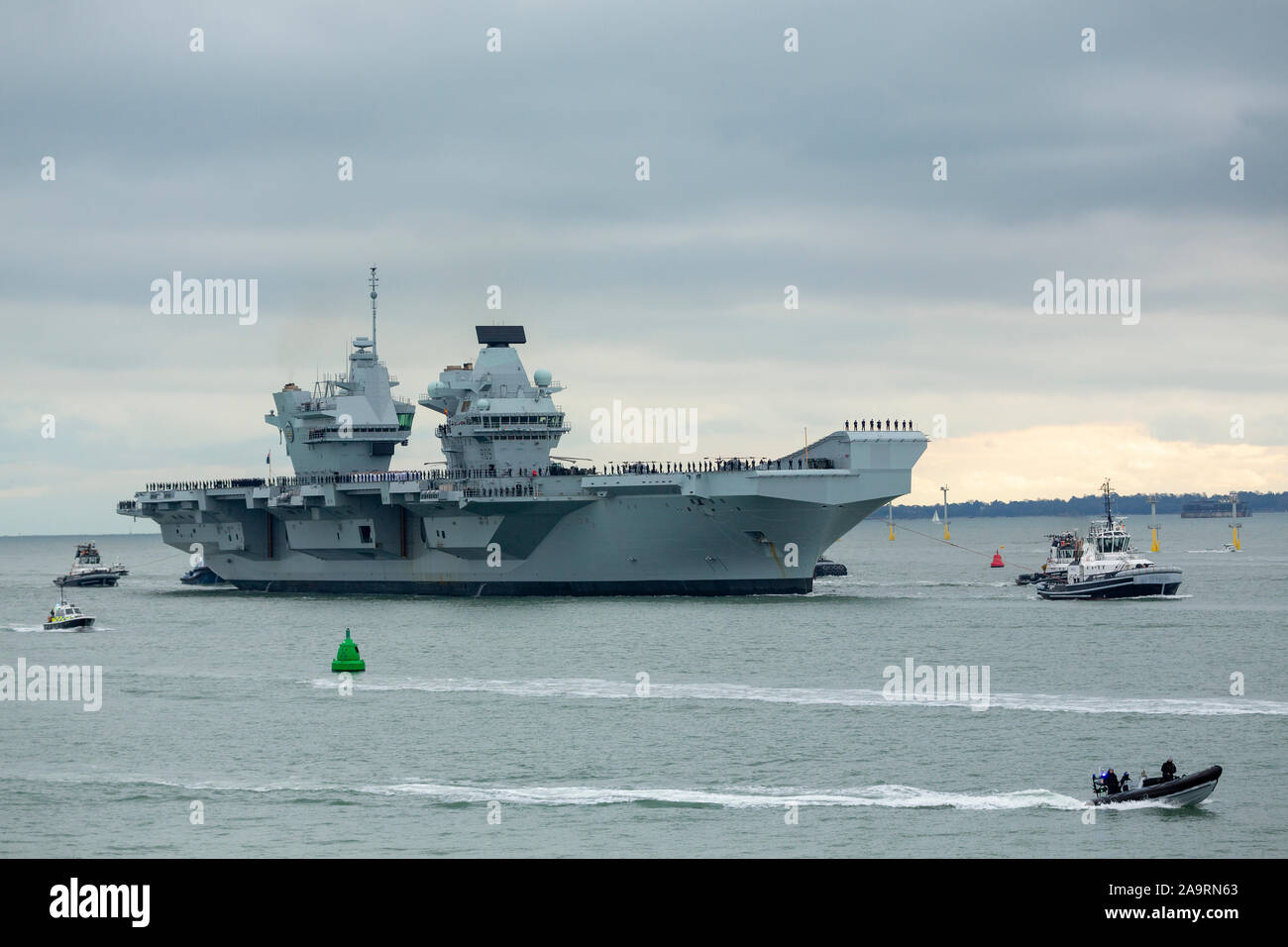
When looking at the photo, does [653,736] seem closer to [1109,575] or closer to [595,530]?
[595,530]

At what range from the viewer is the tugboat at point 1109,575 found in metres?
59.2

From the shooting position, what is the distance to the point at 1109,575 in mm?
59438

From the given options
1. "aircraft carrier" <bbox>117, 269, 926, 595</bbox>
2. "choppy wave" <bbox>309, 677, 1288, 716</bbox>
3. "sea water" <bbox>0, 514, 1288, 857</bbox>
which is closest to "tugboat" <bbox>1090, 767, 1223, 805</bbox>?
"sea water" <bbox>0, 514, 1288, 857</bbox>

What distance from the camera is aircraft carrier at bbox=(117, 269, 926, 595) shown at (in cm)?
5403

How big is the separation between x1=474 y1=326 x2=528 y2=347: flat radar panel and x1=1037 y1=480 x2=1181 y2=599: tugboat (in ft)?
79.8

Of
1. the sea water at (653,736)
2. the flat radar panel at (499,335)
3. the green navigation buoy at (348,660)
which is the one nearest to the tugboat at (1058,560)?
the sea water at (653,736)

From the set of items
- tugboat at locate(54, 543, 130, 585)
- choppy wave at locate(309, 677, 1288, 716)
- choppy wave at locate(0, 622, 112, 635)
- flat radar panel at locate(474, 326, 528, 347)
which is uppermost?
flat radar panel at locate(474, 326, 528, 347)

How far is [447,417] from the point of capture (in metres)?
65.4

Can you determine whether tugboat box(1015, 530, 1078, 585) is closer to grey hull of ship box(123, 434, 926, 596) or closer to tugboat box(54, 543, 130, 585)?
Answer: grey hull of ship box(123, 434, 926, 596)

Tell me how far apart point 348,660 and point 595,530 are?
18.9 meters

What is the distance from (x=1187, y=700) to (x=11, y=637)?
128ft
